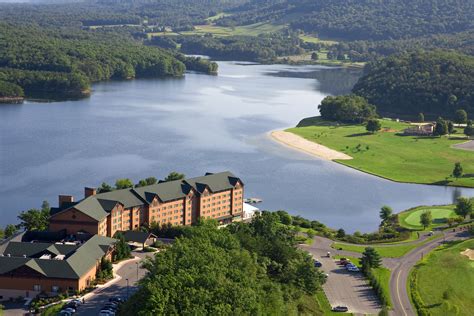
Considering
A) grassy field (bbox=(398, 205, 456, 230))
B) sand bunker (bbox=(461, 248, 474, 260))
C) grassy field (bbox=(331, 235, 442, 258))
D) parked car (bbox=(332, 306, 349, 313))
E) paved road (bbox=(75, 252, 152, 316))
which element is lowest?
grassy field (bbox=(398, 205, 456, 230))

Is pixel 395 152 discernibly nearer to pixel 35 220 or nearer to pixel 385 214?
pixel 385 214

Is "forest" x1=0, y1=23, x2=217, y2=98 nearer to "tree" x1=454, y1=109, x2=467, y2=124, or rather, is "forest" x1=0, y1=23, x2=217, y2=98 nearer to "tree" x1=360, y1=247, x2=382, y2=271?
"tree" x1=454, y1=109, x2=467, y2=124

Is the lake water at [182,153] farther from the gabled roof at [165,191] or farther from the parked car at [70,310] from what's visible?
the parked car at [70,310]

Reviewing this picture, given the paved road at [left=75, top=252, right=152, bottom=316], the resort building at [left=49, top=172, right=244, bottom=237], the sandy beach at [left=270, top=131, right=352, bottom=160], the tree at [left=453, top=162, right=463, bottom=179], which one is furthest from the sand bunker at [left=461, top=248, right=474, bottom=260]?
the sandy beach at [left=270, top=131, right=352, bottom=160]

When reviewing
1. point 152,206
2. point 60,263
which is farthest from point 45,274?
point 152,206

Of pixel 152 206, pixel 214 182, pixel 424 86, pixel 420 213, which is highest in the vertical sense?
pixel 424 86

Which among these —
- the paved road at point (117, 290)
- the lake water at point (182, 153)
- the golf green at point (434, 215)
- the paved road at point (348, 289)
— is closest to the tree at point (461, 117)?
the lake water at point (182, 153)

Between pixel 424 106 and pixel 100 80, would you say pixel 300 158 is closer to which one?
pixel 424 106
